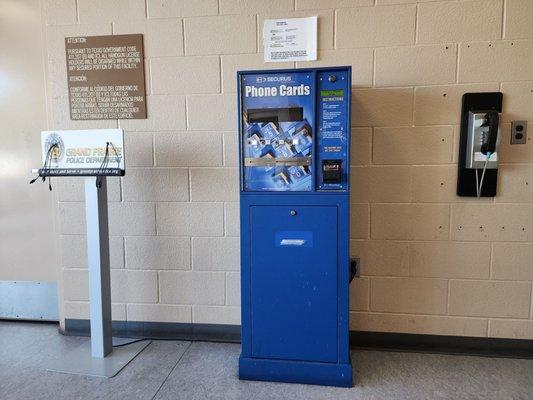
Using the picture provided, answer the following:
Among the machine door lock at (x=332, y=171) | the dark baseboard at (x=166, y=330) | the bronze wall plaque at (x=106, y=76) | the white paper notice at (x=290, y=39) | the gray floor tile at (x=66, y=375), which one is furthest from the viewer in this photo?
the dark baseboard at (x=166, y=330)

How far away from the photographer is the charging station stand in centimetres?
198

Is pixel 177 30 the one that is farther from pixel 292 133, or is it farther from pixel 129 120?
pixel 292 133

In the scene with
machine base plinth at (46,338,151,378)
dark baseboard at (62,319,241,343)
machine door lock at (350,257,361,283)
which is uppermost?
machine door lock at (350,257,361,283)

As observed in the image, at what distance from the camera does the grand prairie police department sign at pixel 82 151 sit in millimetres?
1951

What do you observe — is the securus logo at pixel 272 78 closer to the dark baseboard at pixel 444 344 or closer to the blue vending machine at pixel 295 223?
the blue vending machine at pixel 295 223

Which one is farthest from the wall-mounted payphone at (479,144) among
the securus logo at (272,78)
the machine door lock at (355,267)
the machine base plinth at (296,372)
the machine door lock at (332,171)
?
the machine base plinth at (296,372)

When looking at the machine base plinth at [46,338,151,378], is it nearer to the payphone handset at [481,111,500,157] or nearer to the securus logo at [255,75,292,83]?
the securus logo at [255,75,292,83]

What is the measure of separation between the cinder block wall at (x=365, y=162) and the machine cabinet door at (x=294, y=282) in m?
0.44

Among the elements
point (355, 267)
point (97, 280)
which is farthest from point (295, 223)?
point (97, 280)

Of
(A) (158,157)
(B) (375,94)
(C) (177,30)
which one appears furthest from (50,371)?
(B) (375,94)

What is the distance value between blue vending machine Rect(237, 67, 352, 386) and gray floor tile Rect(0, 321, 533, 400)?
11 cm

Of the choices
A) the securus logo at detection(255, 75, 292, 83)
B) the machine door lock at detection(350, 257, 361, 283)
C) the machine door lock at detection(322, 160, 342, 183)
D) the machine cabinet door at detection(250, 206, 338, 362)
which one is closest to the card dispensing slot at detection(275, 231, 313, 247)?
the machine cabinet door at detection(250, 206, 338, 362)

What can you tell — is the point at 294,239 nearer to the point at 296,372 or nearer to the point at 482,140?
the point at 296,372

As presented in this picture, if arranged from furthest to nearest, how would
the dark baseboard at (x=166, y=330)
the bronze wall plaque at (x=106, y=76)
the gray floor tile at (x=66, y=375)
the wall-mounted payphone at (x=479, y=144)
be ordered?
the dark baseboard at (x=166, y=330), the bronze wall plaque at (x=106, y=76), the wall-mounted payphone at (x=479, y=144), the gray floor tile at (x=66, y=375)
